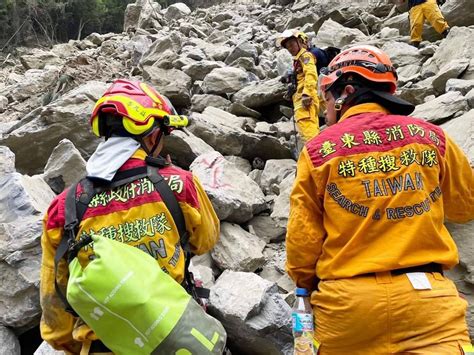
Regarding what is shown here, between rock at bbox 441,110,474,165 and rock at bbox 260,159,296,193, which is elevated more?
rock at bbox 441,110,474,165

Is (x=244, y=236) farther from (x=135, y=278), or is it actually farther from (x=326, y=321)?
(x=135, y=278)

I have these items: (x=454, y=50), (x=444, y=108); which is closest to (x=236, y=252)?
(x=444, y=108)

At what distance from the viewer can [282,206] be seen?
497cm

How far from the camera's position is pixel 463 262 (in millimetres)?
2998

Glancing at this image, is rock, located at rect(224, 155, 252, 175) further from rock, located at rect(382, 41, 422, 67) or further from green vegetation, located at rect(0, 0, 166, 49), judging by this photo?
green vegetation, located at rect(0, 0, 166, 49)

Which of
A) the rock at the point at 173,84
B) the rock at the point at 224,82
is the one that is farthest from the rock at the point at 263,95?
the rock at the point at 173,84

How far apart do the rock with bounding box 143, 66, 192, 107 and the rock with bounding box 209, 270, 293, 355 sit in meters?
5.42

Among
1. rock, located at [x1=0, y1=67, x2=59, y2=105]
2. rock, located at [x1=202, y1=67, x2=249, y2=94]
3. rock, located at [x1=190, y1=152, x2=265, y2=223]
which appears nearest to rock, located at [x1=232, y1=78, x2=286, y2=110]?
rock, located at [x1=202, y1=67, x2=249, y2=94]

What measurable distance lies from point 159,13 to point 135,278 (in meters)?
26.2

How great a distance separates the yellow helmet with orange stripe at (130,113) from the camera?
2.33 meters

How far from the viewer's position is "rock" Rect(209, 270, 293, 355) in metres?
3.11

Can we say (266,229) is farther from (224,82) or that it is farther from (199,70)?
(199,70)

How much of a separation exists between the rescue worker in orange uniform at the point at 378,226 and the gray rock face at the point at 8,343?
2263 mm

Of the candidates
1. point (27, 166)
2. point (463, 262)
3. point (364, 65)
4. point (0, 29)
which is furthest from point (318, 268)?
point (0, 29)
